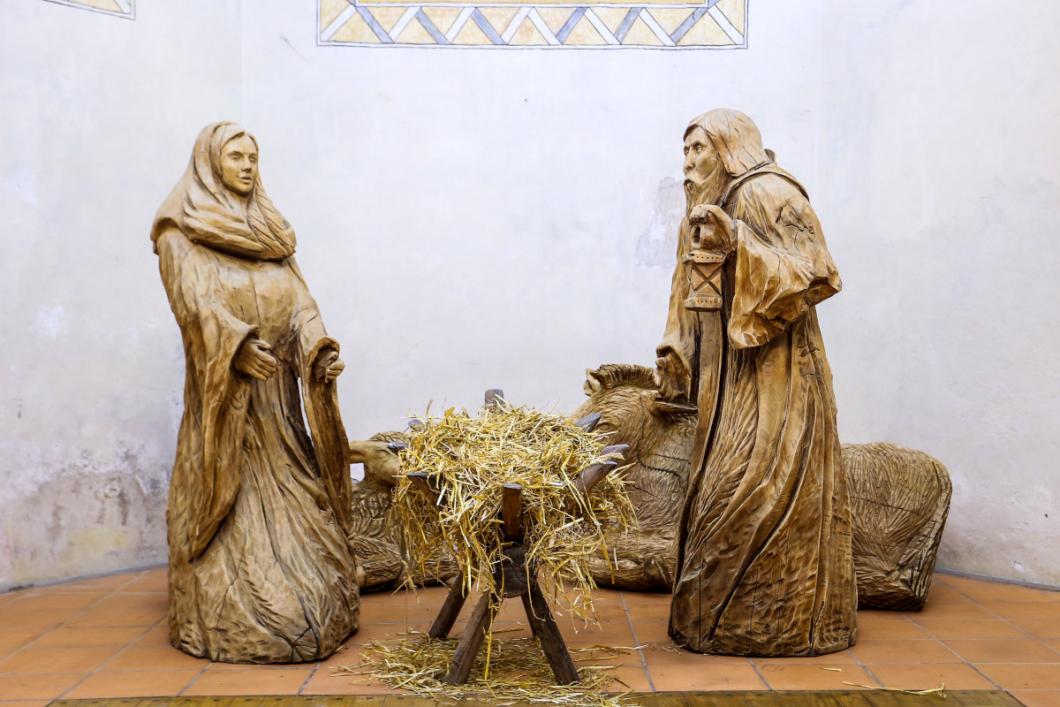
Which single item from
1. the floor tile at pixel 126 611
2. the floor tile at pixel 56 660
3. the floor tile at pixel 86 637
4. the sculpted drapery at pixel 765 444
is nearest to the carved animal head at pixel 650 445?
the sculpted drapery at pixel 765 444

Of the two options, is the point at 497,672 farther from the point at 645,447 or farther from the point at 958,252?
the point at 958,252

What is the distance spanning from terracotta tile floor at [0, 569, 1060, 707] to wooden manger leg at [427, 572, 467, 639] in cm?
35

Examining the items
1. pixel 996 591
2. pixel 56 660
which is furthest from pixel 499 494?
pixel 996 591

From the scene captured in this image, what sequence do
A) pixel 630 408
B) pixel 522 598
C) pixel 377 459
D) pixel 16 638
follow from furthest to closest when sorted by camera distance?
pixel 630 408 < pixel 377 459 < pixel 16 638 < pixel 522 598

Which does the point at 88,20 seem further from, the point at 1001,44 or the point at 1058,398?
the point at 1058,398

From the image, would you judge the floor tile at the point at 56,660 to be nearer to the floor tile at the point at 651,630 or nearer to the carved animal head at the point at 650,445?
the floor tile at the point at 651,630

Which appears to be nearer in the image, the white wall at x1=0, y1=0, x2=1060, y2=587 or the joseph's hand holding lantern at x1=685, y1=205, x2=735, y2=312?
the joseph's hand holding lantern at x1=685, y1=205, x2=735, y2=312

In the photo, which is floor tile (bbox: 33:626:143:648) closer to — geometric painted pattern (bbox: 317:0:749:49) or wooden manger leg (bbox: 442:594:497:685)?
wooden manger leg (bbox: 442:594:497:685)

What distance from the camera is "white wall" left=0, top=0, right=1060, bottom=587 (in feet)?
20.3

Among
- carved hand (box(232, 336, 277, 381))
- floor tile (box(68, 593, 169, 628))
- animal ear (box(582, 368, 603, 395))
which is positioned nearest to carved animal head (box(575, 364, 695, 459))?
animal ear (box(582, 368, 603, 395))

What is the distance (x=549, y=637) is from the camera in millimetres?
4438

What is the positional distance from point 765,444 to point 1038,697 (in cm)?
139

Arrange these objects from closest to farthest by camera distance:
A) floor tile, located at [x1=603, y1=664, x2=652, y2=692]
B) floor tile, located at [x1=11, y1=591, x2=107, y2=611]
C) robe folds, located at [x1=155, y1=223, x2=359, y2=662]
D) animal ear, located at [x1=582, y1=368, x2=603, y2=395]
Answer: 1. floor tile, located at [x1=603, y1=664, x2=652, y2=692]
2. robe folds, located at [x1=155, y1=223, x2=359, y2=662]
3. floor tile, located at [x1=11, y1=591, x2=107, y2=611]
4. animal ear, located at [x1=582, y1=368, x2=603, y2=395]

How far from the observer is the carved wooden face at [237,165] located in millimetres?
5062
